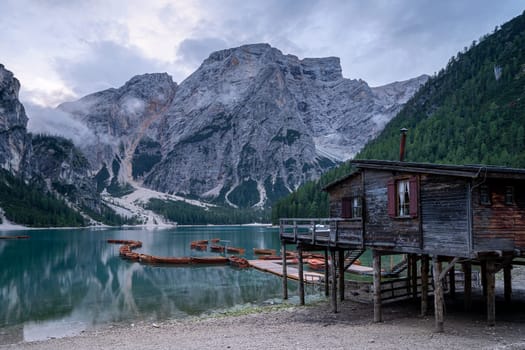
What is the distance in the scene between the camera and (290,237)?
31.5 m

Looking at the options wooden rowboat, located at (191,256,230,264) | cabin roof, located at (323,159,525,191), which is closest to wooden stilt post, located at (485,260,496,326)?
cabin roof, located at (323,159,525,191)

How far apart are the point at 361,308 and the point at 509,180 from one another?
41.4 feet

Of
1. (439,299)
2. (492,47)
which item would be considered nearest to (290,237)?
(439,299)

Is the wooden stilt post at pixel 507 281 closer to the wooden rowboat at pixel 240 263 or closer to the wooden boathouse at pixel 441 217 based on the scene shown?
the wooden boathouse at pixel 441 217

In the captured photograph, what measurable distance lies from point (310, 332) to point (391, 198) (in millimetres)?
7499

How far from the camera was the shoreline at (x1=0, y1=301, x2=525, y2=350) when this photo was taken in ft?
58.9

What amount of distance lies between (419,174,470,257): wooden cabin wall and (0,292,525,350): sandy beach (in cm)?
359

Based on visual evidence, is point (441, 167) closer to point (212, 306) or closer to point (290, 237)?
point (290, 237)

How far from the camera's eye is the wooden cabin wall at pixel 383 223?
2084 centimetres

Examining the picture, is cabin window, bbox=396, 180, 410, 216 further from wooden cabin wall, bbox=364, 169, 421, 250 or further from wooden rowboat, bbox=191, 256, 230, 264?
wooden rowboat, bbox=191, 256, 230, 264

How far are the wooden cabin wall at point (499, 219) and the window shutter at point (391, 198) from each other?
13.6ft

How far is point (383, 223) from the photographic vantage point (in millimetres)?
22781

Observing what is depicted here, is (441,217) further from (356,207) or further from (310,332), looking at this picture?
(310,332)

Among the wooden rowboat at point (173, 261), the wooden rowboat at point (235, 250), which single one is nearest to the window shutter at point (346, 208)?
the wooden rowboat at point (173, 261)
